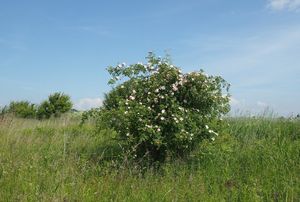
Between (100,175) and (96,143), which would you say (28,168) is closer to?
(100,175)

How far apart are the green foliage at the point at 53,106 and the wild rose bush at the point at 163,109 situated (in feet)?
Answer: 55.3

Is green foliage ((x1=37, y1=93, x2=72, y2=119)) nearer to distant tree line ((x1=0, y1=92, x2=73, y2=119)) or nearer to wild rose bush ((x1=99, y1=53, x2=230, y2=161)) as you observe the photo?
distant tree line ((x1=0, y1=92, x2=73, y2=119))

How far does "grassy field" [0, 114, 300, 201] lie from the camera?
6148mm

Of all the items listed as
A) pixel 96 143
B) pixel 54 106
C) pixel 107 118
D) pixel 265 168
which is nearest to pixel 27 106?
pixel 54 106

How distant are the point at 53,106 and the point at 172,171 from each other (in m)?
18.3

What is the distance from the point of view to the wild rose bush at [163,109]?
27.4ft

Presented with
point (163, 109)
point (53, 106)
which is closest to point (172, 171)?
point (163, 109)

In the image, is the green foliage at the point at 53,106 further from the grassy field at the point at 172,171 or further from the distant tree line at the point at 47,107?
the grassy field at the point at 172,171

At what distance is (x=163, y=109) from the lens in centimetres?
847

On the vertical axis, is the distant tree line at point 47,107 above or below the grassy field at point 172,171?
above

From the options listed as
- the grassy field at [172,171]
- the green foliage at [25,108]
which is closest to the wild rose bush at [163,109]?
the grassy field at [172,171]

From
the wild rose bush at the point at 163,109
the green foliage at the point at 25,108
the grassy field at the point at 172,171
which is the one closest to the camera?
the grassy field at the point at 172,171

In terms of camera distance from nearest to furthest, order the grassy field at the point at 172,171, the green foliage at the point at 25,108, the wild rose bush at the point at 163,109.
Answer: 1. the grassy field at the point at 172,171
2. the wild rose bush at the point at 163,109
3. the green foliage at the point at 25,108

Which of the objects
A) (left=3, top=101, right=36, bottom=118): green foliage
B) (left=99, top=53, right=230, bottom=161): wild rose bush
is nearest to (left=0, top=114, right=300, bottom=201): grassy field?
(left=99, top=53, right=230, bottom=161): wild rose bush
